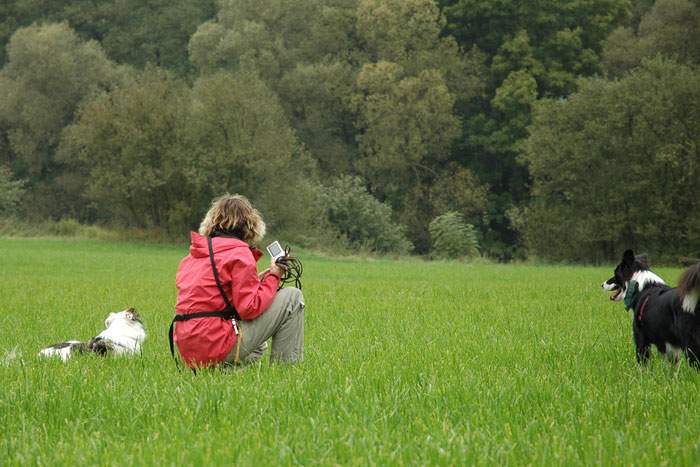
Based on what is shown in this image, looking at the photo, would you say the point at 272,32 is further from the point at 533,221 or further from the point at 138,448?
the point at 138,448

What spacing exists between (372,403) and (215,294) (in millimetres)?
2007

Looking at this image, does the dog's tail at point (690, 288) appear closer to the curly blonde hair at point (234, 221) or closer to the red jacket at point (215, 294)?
the red jacket at point (215, 294)

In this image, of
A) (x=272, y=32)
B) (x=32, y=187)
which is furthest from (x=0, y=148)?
(x=272, y=32)

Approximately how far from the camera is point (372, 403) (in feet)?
21.5

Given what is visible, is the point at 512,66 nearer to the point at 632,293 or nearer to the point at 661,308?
the point at 632,293

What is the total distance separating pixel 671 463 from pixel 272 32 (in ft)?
211

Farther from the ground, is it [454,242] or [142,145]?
[142,145]

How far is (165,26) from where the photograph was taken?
73500 millimetres

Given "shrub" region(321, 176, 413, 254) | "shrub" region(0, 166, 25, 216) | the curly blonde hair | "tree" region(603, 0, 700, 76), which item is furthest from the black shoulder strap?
"shrub" region(0, 166, 25, 216)

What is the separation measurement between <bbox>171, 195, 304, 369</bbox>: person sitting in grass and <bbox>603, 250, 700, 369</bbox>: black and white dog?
11.8ft

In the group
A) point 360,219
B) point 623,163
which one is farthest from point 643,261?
point 360,219

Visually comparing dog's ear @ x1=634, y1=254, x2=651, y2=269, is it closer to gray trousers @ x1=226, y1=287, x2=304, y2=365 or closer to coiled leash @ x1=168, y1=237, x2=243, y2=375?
gray trousers @ x1=226, y1=287, x2=304, y2=365

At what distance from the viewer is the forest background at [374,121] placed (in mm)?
48094

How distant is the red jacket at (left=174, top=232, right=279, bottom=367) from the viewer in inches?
305
